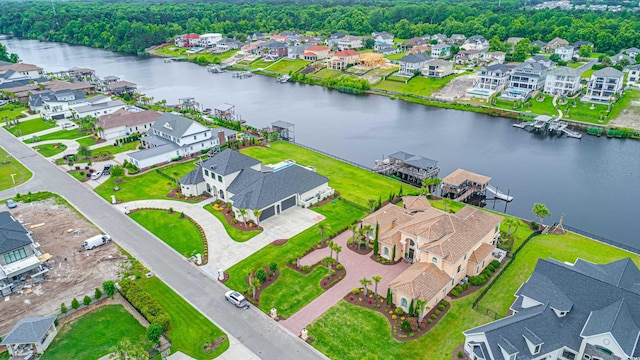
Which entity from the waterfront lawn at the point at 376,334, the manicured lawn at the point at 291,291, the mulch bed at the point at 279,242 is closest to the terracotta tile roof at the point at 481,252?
the waterfront lawn at the point at 376,334

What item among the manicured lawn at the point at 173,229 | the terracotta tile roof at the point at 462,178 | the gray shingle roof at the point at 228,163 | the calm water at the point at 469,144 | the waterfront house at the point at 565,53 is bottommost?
the calm water at the point at 469,144

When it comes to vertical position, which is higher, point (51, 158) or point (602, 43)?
point (602, 43)

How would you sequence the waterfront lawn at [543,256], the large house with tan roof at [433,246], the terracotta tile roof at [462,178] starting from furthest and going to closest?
the terracotta tile roof at [462,178] → the waterfront lawn at [543,256] → the large house with tan roof at [433,246]

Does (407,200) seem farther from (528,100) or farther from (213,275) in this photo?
(528,100)

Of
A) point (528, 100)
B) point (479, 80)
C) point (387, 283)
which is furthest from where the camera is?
point (479, 80)

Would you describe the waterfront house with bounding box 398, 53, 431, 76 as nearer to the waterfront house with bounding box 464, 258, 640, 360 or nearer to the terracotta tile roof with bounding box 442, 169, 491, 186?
the terracotta tile roof with bounding box 442, 169, 491, 186

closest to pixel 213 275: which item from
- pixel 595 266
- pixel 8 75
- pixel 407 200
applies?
pixel 407 200

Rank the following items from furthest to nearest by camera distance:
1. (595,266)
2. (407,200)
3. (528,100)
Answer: (528,100)
(407,200)
(595,266)

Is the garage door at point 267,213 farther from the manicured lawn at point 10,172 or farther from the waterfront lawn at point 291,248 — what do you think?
the manicured lawn at point 10,172
